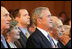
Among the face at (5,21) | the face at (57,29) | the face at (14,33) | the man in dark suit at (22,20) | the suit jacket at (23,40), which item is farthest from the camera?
the man in dark suit at (22,20)

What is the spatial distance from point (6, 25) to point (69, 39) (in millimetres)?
1849

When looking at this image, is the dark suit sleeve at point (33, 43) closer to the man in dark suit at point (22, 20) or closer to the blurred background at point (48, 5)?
the man in dark suit at point (22, 20)

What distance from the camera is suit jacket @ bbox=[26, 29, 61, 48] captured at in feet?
13.3

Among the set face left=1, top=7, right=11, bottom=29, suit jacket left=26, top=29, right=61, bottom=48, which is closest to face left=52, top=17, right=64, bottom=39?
suit jacket left=26, top=29, right=61, bottom=48

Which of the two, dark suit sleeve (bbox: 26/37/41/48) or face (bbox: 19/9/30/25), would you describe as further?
face (bbox: 19/9/30/25)

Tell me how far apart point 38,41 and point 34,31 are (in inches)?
16.5

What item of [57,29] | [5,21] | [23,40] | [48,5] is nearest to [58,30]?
[57,29]

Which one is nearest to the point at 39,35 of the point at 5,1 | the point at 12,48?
the point at 12,48

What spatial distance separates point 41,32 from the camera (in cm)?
422

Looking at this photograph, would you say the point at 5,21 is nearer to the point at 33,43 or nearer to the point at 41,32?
the point at 33,43

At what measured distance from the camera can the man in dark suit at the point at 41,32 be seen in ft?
13.4

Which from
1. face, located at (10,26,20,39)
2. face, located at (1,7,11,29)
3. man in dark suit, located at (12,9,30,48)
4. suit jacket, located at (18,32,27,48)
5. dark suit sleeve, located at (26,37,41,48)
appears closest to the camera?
face, located at (1,7,11,29)

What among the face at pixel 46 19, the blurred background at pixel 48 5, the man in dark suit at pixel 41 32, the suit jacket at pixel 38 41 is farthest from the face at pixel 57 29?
the blurred background at pixel 48 5

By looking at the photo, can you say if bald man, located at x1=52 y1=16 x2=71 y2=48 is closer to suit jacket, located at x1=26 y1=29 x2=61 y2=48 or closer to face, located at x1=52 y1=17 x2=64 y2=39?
face, located at x1=52 y1=17 x2=64 y2=39
